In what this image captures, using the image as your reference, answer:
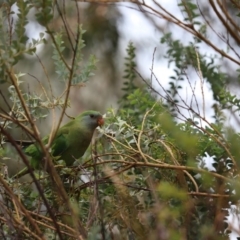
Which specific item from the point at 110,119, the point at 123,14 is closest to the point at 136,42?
the point at 123,14

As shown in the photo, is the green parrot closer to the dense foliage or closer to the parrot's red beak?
the parrot's red beak

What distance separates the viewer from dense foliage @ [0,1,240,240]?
1.93 m

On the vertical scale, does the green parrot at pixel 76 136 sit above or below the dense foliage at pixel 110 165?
above

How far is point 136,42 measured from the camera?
23.1 ft

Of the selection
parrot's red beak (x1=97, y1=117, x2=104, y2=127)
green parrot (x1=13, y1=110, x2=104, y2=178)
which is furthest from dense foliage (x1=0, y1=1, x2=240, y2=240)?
green parrot (x1=13, y1=110, x2=104, y2=178)

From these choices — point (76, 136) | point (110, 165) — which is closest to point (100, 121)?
point (76, 136)

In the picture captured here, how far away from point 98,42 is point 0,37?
4.76 m

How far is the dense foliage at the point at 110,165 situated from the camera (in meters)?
1.93

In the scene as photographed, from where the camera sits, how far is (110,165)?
2.80 m

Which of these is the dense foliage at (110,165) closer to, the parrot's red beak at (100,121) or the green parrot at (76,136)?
the parrot's red beak at (100,121)

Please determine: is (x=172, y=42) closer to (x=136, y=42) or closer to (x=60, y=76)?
(x=60, y=76)

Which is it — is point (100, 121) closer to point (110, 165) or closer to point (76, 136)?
point (76, 136)

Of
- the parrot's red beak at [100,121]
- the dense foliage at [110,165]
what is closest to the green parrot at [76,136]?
the parrot's red beak at [100,121]

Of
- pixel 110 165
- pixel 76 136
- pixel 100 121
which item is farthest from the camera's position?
pixel 76 136
